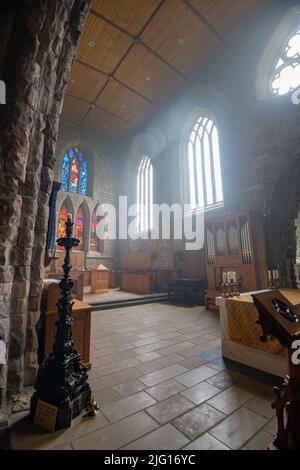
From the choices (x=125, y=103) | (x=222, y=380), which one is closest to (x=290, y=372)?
(x=222, y=380)

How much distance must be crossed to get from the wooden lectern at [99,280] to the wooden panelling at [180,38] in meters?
8.02

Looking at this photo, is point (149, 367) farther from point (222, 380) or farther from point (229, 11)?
point (229, 11)

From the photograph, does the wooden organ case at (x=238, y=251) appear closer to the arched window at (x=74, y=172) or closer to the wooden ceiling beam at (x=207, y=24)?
the wooden ceiling beam at (x=207, y=24)

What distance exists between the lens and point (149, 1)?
585 centimetres

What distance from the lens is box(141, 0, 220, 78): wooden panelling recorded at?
6.15 meters

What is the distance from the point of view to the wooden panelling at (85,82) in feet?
25.7

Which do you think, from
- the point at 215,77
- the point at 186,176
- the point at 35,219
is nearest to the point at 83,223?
the point at 186,176

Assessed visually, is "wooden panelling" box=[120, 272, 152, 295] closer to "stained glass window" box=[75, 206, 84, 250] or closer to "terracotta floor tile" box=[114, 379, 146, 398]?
"stained glass window" box=[75, 206, 84, 250]

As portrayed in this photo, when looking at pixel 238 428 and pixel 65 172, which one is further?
pixel 65 172

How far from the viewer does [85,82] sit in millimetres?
8406

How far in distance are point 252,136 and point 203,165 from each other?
88.2 inches

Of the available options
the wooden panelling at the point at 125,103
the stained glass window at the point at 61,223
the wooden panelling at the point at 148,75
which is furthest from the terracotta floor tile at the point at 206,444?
the wooden panelling at the point at 125,103

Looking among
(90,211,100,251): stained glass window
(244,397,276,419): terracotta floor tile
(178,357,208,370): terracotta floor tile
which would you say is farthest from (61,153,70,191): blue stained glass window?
(244,397,276,419): terracotta floor tile

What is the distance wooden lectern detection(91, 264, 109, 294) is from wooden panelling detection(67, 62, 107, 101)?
7400 mm
